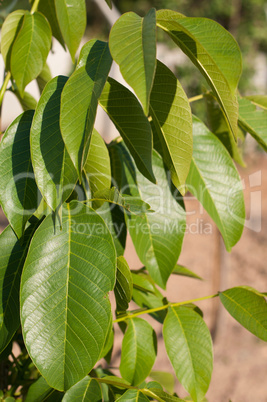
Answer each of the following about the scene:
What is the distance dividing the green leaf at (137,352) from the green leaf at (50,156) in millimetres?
361

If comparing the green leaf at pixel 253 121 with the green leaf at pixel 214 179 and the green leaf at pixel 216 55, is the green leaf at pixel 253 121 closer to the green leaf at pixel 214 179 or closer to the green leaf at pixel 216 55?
the green leaf at pixel 214 179

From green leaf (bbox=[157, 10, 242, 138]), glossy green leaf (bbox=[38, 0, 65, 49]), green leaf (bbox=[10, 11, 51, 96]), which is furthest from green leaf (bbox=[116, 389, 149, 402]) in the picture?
glossy green leaf (bbox=[38, 0, 65, 49])

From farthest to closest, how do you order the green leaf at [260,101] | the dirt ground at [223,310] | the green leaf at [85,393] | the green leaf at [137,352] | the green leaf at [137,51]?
1. the dirt ground at [223,310]
2. the green leaf at [260,101]
3. the green leaf at [137,352]
4. the green leaf at [85,393]
5. the green leaf at [137,51]

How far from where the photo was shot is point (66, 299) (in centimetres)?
57

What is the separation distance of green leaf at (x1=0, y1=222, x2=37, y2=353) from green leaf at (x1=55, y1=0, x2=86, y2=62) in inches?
13.8

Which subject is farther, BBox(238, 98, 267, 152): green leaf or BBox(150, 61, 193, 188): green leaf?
BBox(238, 98, 267, 152): green leaf

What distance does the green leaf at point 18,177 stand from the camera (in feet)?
2.03

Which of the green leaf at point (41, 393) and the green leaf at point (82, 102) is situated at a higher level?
the green leaf at point (82, 102)

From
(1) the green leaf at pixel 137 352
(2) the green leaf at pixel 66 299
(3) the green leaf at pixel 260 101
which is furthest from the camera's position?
(3) the green leaf at pixel 260 101

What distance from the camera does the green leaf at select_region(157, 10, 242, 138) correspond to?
54cm

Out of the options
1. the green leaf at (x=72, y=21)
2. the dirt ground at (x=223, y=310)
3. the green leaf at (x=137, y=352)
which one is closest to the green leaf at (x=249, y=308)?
the green leaf at (x=137, y=352)

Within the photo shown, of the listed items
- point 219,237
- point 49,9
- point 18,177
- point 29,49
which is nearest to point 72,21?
point 29,49

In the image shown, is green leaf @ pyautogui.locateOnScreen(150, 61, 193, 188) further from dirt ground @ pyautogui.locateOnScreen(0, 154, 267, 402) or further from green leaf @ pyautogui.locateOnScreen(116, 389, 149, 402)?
dirt ground @ pyautogui.locateOnScreen(0, 154, 267, 402)

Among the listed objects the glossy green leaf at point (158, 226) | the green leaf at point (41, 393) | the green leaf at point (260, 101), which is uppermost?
the green leaf at point (260, 101)
